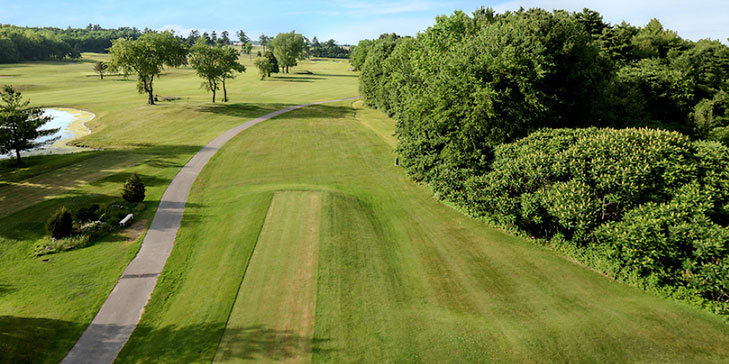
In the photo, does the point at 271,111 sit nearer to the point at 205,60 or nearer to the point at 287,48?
the point at 205,60

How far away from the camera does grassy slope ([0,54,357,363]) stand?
15.2 metres

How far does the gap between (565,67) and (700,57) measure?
118 feet

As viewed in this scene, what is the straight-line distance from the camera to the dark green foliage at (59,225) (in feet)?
71.5

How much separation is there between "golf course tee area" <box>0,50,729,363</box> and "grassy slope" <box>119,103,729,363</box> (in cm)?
8

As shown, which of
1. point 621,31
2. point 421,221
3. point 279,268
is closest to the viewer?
point 279,268

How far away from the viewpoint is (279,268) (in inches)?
749

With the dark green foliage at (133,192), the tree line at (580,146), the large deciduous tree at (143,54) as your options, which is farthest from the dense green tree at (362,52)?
the dark green foliage at (133,192)

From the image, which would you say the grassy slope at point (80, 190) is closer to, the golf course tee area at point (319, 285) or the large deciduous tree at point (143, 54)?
the golf course tee area at point (319, 285)

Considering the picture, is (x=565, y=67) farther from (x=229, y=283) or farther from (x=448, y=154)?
(x=229, y=283)

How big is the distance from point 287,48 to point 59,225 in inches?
5359

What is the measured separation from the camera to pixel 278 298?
Answer: 16.5 metres

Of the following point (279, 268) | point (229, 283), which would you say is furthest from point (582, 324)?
point (229, 283)

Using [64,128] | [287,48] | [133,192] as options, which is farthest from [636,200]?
[287,48]

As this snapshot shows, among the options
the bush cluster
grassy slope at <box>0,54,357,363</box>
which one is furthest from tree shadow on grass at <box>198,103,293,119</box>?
the bush cluster
